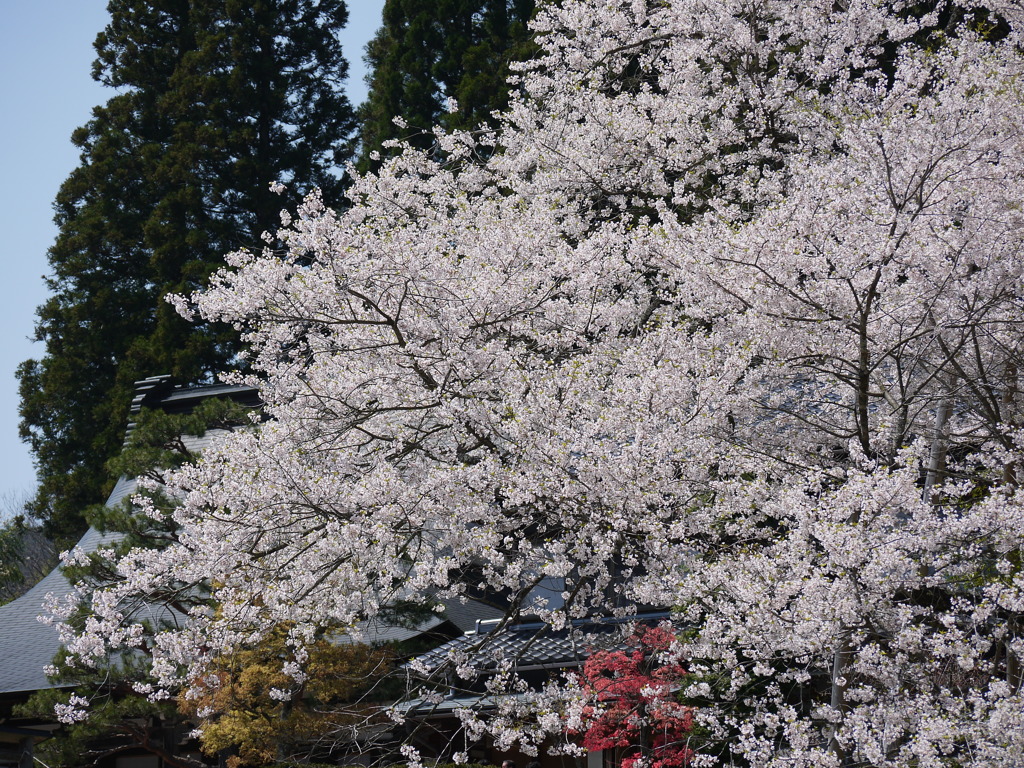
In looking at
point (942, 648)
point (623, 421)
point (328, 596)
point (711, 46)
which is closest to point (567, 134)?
point (711, 46)

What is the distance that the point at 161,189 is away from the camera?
23.7 metres

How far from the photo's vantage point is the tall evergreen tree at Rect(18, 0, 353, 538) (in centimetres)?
2188

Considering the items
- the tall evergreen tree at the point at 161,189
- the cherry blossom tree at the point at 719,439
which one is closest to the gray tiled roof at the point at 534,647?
the cherry blossom tree at the point at 719,439

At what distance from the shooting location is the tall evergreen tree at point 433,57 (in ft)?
73.4

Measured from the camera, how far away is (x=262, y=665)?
9.22 metres

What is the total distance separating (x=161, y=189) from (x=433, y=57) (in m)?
7.49

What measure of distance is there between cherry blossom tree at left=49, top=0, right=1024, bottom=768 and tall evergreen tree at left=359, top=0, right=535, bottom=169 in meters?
14.3

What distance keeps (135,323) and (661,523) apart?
19545mm

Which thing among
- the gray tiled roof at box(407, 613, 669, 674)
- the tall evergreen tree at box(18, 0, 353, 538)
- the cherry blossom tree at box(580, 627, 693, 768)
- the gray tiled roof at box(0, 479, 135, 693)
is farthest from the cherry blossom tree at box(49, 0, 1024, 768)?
the tall evergreen tree at box(18, 0, 353, 538)

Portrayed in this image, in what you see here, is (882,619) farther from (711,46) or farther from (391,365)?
(711,46)

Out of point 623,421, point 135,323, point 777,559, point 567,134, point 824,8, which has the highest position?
point 135,323

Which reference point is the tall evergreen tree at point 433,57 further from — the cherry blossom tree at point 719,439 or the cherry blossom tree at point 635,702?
the cherry blossom tree at point 635,702

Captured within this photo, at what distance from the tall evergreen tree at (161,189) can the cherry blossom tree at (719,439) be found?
46.7 ft

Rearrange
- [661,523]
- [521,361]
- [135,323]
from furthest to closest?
[135,323] → [521,361] → [661,523]
